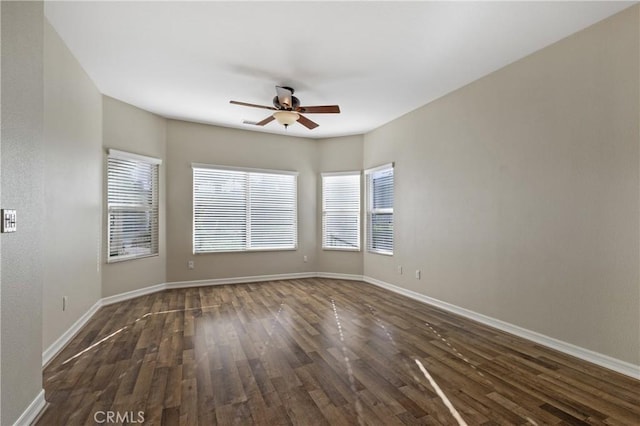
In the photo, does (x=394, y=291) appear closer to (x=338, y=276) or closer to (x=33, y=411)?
(x=338, y=276)

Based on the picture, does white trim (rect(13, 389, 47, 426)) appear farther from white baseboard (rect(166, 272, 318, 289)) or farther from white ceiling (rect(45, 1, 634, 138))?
white baseboard (rect(166, 272, 318, 289))

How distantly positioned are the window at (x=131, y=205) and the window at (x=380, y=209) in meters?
3.93

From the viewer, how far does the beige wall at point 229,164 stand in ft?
17.3

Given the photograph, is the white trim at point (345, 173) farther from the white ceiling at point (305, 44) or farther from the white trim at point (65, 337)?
the white trim at point (65, 337)

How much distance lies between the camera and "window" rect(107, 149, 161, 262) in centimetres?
433

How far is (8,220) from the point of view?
5.30ft

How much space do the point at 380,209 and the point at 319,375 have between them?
147 inches

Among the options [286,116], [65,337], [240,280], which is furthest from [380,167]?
[65,337]

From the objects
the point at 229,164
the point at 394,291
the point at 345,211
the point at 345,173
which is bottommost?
the point at 394,291

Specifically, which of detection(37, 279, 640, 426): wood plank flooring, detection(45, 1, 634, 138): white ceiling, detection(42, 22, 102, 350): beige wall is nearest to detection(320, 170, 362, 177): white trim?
detection(45, 1, 634, 138): white ceiling

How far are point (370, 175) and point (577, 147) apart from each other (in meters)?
3.47

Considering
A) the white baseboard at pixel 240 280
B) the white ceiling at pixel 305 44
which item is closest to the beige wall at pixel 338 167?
the white baseboard at pixel 240 280

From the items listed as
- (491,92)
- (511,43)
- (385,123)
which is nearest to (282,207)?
(385,123)

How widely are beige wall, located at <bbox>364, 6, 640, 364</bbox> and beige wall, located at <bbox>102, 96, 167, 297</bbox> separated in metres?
4.51
